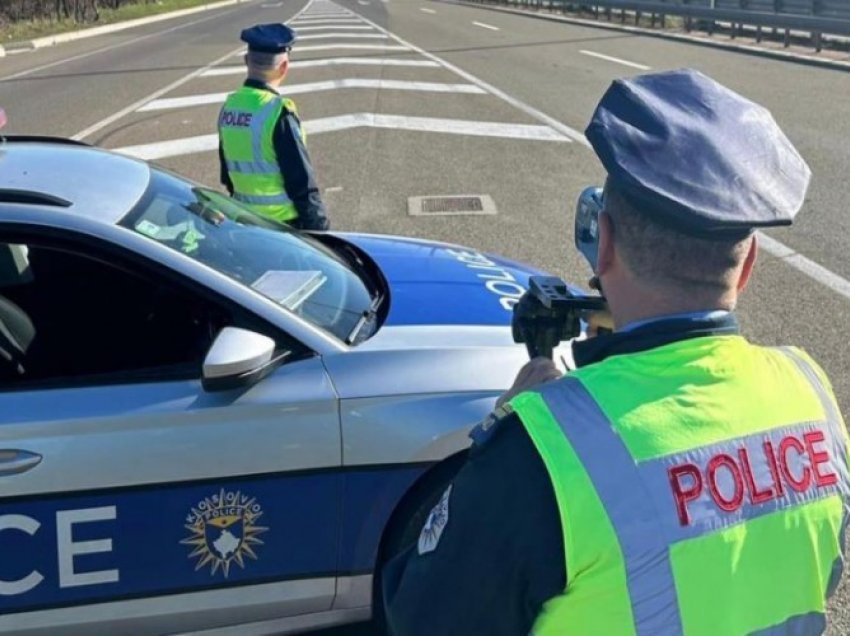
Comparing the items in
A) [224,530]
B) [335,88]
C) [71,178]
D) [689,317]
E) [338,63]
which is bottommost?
[338,63]

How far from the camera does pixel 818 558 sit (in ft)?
4.49

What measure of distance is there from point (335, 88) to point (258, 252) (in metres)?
12.8

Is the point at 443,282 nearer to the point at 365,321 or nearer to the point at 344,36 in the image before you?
the point at 365,321

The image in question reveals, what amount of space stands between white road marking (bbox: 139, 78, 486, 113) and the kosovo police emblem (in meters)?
12.2

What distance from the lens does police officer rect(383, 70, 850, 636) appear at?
123 centimetres

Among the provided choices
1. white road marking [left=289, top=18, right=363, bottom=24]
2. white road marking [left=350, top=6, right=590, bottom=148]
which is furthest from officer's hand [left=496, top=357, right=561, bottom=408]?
white road marking [left=289, top=18, right=363, bottom=24]

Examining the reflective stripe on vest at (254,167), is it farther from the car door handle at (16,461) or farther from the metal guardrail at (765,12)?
the metal guardrail at (765,12)

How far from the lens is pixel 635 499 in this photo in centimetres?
123

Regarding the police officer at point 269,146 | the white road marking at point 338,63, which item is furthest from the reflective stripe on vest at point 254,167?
the white road marking at point 338,63

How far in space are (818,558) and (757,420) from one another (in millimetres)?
218

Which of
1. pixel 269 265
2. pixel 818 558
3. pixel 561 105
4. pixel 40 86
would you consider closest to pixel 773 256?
pixel 269 265

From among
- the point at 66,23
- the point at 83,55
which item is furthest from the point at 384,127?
the point at 66,23

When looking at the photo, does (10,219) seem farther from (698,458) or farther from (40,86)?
(40,86)

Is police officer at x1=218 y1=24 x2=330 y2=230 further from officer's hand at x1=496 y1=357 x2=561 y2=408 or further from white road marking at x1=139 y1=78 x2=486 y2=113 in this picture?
white road marking at x1=139 y1=78 x2=486 y2=113
